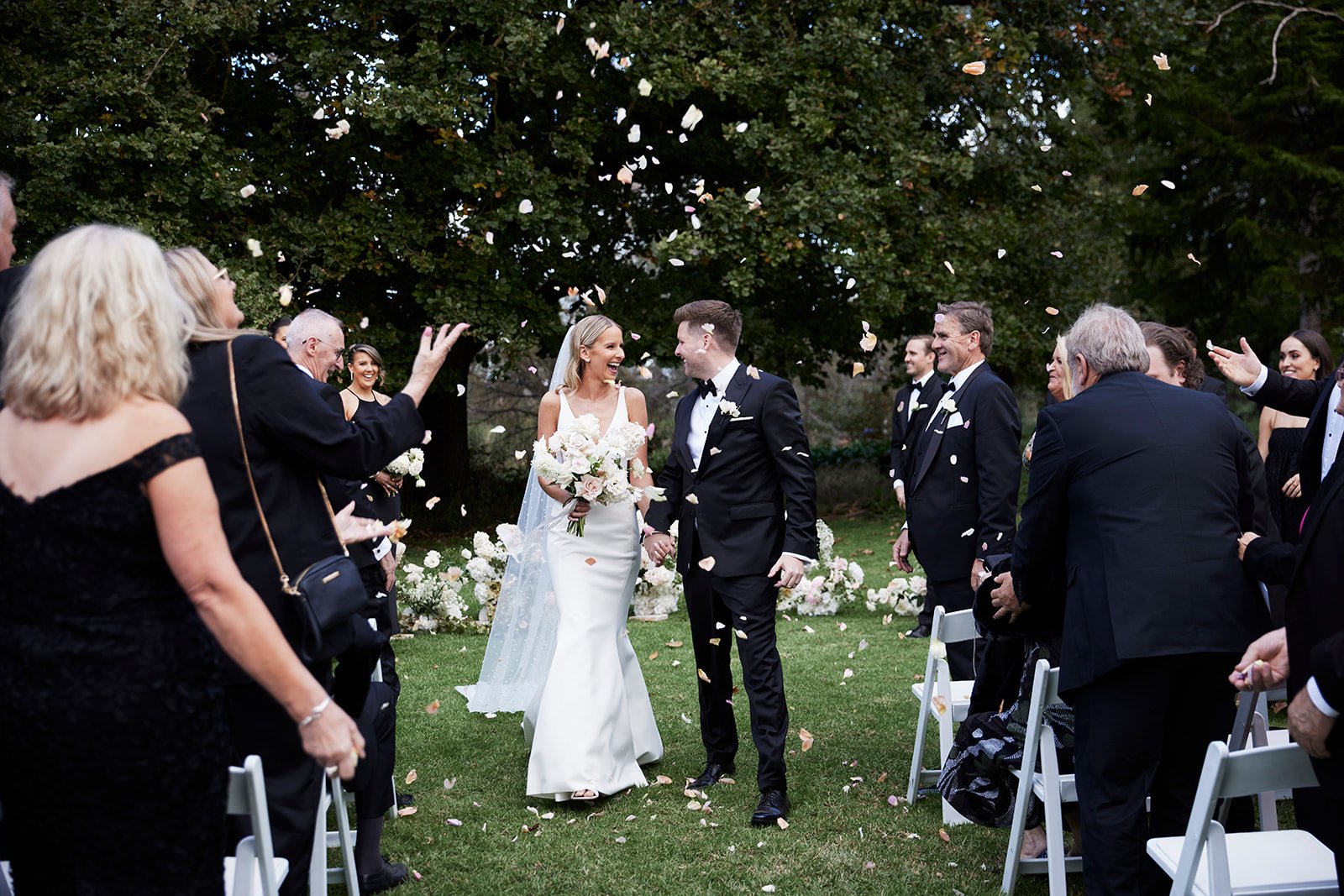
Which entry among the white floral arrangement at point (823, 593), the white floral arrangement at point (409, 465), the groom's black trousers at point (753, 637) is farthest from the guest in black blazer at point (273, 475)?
the white floral arrangement at point (823, 593)

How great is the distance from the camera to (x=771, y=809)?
17.5ft

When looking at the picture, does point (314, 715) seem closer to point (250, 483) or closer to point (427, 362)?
point (250, 483)

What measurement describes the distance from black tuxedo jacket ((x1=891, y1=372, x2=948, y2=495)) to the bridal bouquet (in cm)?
159

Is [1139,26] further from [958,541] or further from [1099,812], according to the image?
[1099,812]

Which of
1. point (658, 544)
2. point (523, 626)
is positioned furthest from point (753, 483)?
point (523, 626)

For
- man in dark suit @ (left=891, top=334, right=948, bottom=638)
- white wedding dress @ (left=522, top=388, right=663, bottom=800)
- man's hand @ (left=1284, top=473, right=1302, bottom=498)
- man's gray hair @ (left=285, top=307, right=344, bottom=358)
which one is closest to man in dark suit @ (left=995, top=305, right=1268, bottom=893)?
white wedding dress @ (left=522, top=388, right=663, bottom=800)

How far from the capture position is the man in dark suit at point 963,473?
221 inches

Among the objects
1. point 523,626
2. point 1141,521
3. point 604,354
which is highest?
point 604,354

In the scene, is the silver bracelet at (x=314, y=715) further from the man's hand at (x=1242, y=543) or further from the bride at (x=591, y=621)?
the bride at (x=591, y=621)

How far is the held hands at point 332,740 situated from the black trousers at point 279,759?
1.25 feet

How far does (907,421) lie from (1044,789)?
692cm

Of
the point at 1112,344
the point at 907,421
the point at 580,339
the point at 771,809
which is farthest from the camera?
the point at 907,421

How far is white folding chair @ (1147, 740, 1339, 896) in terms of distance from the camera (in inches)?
110

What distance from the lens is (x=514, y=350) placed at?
16.3 meters
